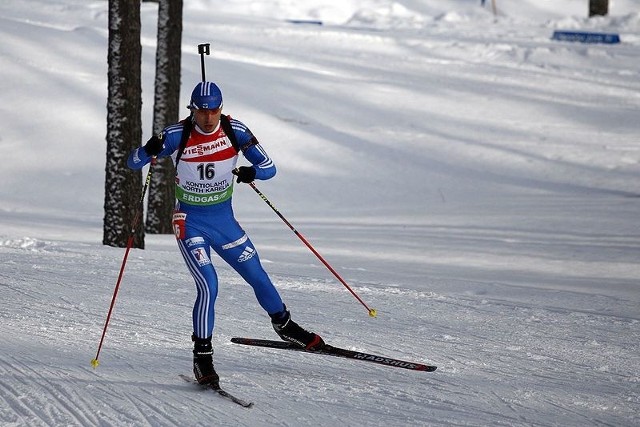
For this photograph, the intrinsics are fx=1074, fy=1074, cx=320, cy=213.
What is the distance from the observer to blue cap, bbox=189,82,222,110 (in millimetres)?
6535

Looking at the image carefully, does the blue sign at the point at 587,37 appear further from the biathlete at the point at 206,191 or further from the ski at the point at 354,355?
the biathlete at the point at 206,191

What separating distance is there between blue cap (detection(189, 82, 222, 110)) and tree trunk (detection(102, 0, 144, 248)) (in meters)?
4.99

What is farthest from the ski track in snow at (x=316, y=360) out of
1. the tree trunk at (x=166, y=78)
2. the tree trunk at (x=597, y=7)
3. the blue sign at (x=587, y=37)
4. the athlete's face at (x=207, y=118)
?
the tree trunk at (x=597, y=7)

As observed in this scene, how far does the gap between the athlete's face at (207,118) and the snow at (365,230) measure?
159 cm

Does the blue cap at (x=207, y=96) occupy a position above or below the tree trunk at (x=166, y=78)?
above

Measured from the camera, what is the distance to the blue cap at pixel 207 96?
654cm

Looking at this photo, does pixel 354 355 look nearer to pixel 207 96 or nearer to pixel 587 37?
pixel 207 96

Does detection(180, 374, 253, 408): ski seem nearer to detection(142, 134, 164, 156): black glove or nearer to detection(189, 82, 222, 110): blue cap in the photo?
detection(142, 134, 164, 156): black glove

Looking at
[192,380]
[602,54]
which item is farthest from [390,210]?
[602,54]

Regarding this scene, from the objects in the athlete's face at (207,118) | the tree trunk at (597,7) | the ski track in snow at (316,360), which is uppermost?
the athlete's face at (207,118)

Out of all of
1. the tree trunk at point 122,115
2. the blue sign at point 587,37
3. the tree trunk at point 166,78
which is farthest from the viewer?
the blue sign at point 587,37

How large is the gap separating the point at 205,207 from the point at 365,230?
27.3 feet

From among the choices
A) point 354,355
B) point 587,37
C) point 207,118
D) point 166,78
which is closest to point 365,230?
point 166,78

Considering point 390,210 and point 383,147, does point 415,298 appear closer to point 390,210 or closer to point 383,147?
point 390,210
